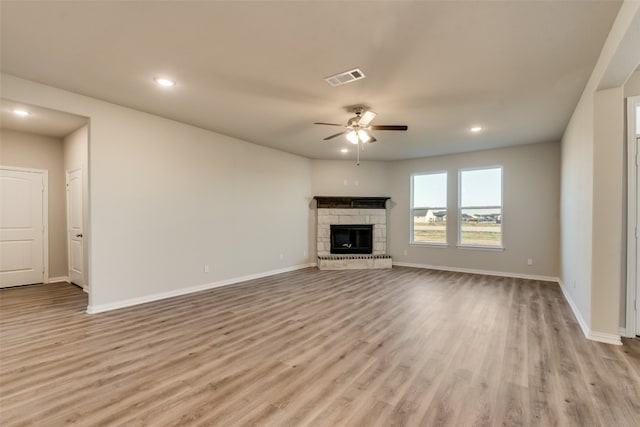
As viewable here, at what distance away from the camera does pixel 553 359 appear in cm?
266

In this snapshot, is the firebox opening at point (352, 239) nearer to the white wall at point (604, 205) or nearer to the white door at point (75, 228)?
the white wall at point (604, 205)

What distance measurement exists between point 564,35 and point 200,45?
306 cm

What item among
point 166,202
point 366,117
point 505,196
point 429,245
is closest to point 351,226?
point 429,245

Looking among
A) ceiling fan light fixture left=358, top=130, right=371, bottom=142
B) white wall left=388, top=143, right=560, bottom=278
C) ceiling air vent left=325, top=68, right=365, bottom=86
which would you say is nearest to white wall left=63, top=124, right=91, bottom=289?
ceiling air vent left=325, top=68, right=365, bottom=86

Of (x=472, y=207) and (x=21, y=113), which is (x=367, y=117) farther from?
(x=21, y=113)

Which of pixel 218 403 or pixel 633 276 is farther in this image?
pixel 633 276

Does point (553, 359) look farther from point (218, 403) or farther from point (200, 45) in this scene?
point (200, 45)

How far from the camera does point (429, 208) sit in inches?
290

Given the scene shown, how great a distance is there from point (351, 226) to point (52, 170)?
6398 millimetres

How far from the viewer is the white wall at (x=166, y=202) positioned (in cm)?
389

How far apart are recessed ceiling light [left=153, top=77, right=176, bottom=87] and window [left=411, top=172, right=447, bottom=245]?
19.4ft

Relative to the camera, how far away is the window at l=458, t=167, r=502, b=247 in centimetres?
649

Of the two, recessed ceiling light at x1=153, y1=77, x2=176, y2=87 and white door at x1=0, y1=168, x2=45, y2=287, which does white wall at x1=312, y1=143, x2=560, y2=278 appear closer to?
recessed ceiling light at x1=153, y1=77, x2=176, y2=87

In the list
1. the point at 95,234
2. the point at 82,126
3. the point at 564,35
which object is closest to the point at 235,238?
the point at 95,234
